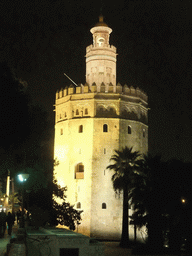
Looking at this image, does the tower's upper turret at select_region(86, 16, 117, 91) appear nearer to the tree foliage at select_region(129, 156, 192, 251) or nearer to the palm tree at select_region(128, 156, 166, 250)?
the palm tree at select_region(128, 156, 166, 250)

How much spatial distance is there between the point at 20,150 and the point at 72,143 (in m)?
18.1

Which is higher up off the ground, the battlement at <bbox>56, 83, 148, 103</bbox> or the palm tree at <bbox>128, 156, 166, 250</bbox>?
the battlement at <bbox>56, 83, 148, 103</bbox>

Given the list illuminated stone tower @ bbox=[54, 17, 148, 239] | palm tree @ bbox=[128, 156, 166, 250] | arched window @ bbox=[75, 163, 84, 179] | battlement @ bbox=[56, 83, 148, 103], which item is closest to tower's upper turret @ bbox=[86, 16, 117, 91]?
illuminated stone tower @ bbox=[54, 17, 148, 239]

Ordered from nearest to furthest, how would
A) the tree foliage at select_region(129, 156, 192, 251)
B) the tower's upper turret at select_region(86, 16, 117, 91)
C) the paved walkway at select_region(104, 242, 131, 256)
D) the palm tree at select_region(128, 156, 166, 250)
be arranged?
the tree foliage at select_region(129, 156, 192, 251) < the paved walkway at select_region(104, 242, 131, 256) < the palm tree at select_region(128, 156, 166, 250) < the tower's upper turret at select_region(86, 16, 117, 91)

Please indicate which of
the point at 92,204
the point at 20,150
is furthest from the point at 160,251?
the point at 92,204

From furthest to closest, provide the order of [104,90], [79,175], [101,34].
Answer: [101,34] < [104,90] < [79,175]

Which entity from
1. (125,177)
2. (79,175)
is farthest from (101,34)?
(125,177)

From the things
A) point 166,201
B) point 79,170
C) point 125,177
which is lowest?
point 166,201

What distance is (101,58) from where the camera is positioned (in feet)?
128

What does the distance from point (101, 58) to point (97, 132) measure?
7.66 metres

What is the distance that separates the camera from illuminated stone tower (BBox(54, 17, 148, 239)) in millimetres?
34438

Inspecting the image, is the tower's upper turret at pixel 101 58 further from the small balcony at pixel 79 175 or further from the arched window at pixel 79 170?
the small balcony at pixel 79 175

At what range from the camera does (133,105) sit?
37.9 m

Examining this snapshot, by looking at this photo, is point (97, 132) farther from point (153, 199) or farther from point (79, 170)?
point (153, 199)
